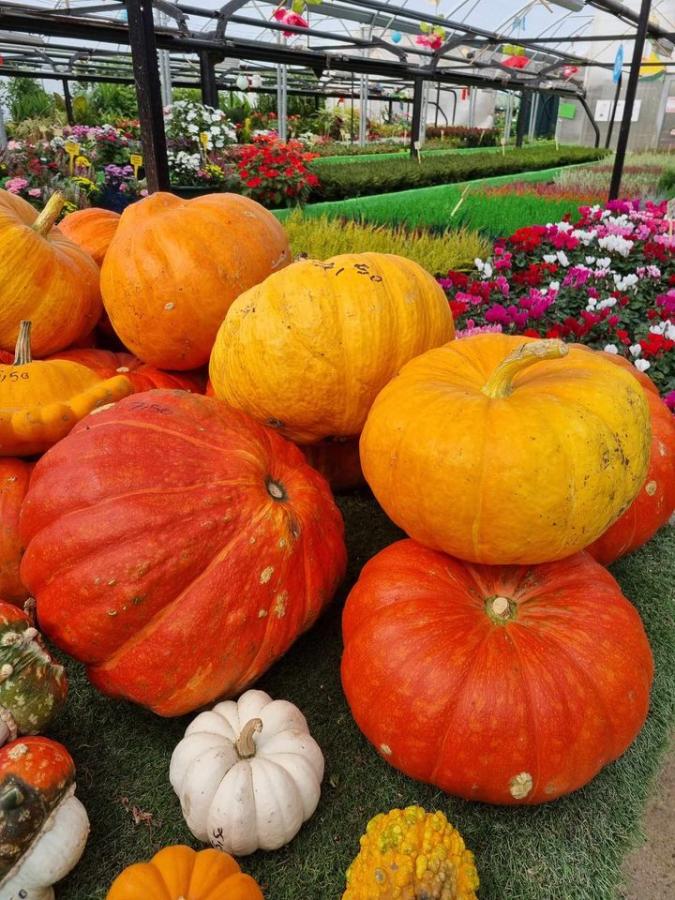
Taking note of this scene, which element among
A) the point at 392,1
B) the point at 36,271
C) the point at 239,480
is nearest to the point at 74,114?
the point at 392,1

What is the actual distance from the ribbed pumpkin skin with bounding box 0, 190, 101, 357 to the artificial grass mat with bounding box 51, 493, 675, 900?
1.18m

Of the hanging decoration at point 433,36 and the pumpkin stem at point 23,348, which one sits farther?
the hanging decoration at point 433,36

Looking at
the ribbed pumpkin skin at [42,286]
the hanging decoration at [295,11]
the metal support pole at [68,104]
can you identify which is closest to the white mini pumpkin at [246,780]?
the ribbed pumpkin skin at [42,286]

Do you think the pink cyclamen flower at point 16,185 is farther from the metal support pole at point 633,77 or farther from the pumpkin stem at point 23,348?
the metal support pole at point 633,77

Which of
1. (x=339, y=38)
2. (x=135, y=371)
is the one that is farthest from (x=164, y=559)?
(x=339, y=38)

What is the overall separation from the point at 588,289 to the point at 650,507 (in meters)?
2.63

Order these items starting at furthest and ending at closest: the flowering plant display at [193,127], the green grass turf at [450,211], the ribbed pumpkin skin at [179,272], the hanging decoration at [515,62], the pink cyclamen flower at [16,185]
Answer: the hanging decoration at [515,62] < the flowering plant display at [193,127] < the pink cyclamen flower at [16,185] < the green grass turf at [450,211] < the ribbed pumpkin skin at [179,272]

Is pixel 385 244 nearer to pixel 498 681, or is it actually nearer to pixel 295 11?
pixel 498 681

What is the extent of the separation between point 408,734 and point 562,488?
0.63 m

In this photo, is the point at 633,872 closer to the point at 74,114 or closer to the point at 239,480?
the point at 239,480

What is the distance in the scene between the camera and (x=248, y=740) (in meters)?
1.39

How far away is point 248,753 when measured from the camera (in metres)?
1.39

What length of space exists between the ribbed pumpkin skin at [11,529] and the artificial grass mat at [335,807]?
317 millimetres

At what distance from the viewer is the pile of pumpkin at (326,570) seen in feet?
4.32
